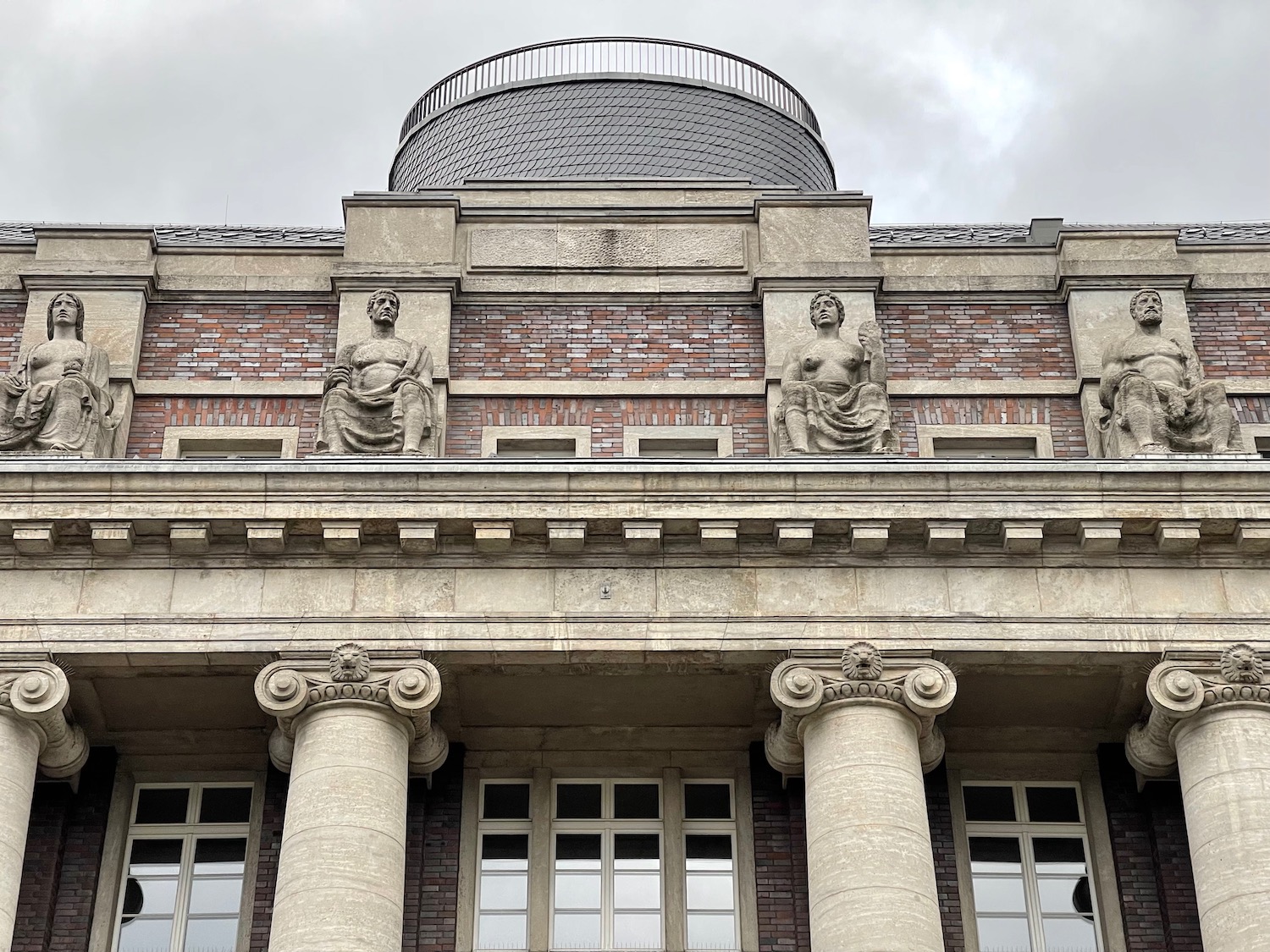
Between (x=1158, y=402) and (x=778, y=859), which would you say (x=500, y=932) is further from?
(x=1158, y=402)

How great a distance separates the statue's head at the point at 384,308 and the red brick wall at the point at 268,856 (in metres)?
5.91

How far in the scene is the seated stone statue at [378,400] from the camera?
25453mm

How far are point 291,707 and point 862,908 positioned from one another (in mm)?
6137

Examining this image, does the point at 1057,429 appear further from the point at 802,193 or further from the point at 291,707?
the point at 291,707

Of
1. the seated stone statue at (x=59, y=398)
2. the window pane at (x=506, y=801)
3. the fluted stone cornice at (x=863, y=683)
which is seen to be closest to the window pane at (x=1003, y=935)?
the fluted stone cornice at (x=863, y=683)

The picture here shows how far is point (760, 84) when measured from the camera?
1843 inches

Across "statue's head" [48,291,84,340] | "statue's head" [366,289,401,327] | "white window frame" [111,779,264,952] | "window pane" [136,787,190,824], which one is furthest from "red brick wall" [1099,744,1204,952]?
"statue's head" [48,291,84,340]

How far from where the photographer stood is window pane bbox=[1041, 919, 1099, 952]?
23.6m

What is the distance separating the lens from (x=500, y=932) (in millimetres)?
23531

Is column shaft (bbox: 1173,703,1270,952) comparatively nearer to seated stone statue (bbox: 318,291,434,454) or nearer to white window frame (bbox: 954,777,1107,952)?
white window frame (bbox: 954,777,1107,952)

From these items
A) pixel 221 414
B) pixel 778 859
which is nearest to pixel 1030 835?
pixel 778 859

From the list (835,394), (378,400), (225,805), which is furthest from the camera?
(835,394)

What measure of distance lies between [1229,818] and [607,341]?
10.4 metres

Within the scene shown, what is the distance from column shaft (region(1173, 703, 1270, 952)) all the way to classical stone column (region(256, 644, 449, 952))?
7.81 metres
